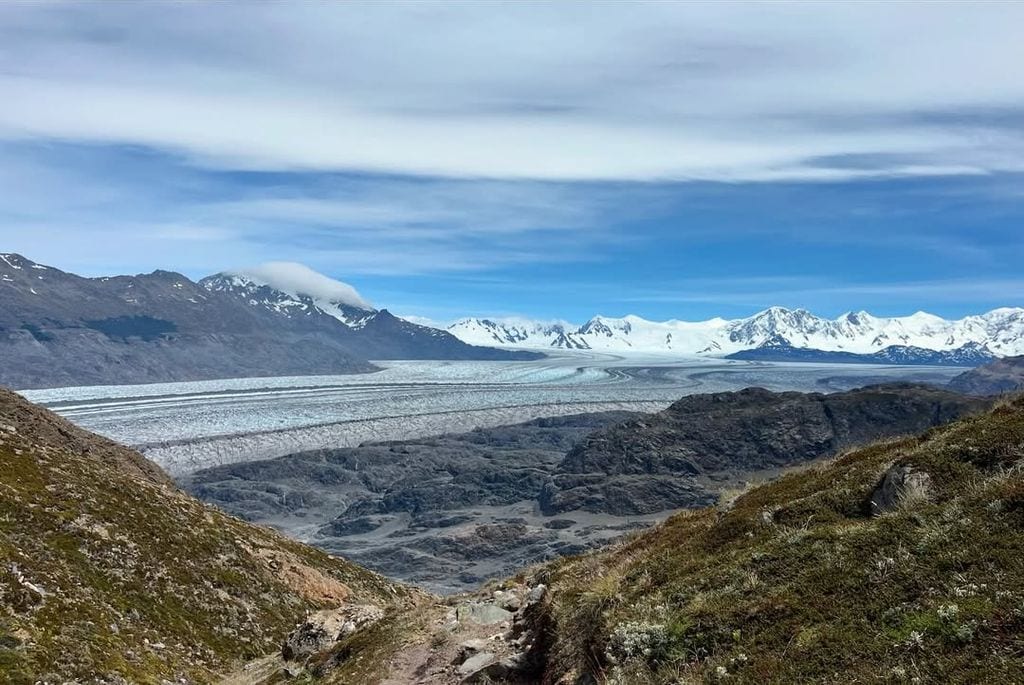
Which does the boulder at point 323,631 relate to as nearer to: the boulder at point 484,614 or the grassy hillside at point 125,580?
the grassy hillside at point 125,580

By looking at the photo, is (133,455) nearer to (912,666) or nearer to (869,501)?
(869,501)

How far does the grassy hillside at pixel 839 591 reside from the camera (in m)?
10.4

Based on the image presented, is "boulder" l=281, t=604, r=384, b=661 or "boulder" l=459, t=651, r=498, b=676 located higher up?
"boulder" l=459, t=651, r=498, b=676

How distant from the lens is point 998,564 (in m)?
11.3

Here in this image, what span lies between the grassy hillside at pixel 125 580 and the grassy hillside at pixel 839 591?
16209 mm

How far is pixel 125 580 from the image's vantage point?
33.3 m

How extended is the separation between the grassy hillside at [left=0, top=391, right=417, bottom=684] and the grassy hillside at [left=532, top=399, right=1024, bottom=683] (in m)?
16.2

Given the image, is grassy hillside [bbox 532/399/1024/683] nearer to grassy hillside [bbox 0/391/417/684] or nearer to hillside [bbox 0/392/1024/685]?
hillside [bbox 0/392/1024/685]

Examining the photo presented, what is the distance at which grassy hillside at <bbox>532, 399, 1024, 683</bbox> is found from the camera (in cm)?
1038

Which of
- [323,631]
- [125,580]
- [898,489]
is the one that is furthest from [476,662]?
[125,580]

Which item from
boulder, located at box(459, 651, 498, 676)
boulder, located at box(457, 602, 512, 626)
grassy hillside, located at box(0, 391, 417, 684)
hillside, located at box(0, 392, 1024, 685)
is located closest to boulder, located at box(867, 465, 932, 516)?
hillside, located at box(0, 392, 1024, 685)

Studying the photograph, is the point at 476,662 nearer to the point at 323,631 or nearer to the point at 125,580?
the point at 323,631

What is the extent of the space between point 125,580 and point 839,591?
30.6 m

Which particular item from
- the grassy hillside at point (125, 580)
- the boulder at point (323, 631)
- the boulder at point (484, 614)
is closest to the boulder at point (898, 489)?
the boulder at point (484, 614)
